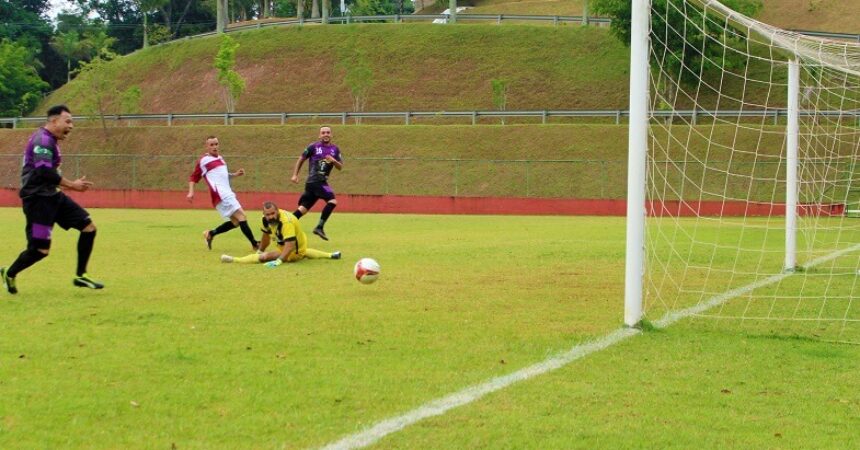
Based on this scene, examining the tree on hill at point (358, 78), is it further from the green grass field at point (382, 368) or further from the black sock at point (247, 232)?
the green grass field at point (382, 368)

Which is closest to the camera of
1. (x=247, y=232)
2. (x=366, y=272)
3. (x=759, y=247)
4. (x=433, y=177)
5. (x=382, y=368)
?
(x=382, y=368)

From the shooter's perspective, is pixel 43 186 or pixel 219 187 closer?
pixel 43 186

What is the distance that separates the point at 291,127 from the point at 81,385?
151ft

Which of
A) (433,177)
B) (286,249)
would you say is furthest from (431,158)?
(286,249)

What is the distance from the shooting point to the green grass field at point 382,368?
16.2 ft

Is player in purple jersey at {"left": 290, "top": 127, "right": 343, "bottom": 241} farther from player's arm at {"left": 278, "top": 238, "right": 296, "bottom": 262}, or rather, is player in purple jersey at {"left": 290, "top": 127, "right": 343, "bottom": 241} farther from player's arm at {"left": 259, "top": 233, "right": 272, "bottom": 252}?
player's arm at {"left": 278, "top": 238, "right": 296, "bottom": 262}

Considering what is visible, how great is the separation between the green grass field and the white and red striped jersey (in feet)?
14.7

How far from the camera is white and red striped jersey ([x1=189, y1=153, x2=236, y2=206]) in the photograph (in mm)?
16016

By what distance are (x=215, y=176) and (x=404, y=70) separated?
173ft

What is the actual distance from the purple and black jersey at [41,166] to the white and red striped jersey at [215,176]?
5.99 m

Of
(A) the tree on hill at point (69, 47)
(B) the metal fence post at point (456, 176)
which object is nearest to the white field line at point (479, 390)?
(B) the metal fence post at point (456, 176)

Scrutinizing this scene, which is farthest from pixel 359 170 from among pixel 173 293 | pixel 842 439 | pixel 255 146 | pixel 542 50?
pixel 842 439

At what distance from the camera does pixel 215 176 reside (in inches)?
631

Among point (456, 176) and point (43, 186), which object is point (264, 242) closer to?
point (43, 186)
